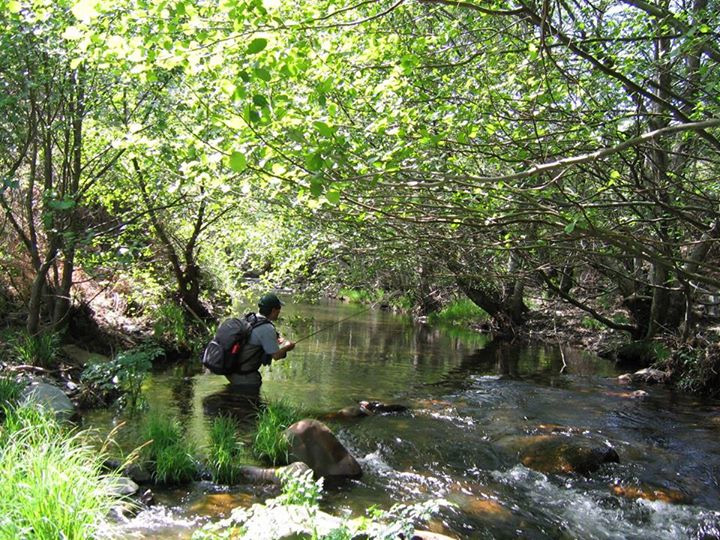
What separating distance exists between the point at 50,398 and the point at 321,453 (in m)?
3.53

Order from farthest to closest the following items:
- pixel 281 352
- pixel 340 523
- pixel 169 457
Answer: pixel 281 352 < pixel 169 457 < pixel 340 523

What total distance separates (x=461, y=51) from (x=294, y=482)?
5.95 m

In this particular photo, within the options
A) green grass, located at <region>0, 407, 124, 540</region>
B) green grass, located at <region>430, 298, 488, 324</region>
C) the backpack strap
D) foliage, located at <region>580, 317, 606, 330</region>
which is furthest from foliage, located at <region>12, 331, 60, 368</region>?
green grass, located at <region>430, 298, 488, 324</region>

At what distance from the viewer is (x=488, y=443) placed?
8.28 meters

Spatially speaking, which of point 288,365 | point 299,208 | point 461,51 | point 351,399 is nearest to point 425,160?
point 461,51

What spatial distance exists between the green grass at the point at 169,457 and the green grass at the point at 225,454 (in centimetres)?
22

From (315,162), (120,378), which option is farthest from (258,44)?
(120,378)

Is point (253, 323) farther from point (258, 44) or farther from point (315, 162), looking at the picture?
point (258, 44)

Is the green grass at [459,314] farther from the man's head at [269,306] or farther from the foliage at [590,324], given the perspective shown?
the man's head at [269,306]

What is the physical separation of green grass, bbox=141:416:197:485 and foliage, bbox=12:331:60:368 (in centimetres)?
352

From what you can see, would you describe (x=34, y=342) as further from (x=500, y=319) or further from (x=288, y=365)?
(x=500, y=319)

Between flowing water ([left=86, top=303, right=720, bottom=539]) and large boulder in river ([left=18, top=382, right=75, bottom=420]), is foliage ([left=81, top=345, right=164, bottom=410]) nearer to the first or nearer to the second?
flowing water ([left=86, top=303, right=720, bottom=539])

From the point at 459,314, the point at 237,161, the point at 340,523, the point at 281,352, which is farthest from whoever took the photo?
the point at 459,314

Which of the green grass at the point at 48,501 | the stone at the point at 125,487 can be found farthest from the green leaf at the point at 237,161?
the stone at the point at 125,487
